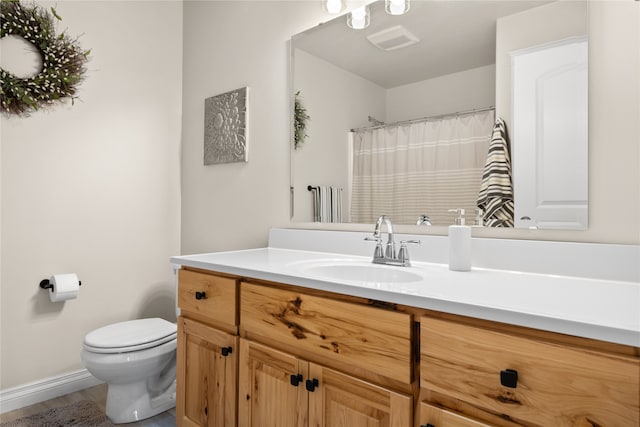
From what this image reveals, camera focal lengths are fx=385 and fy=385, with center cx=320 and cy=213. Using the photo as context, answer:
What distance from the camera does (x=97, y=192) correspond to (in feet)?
7.45

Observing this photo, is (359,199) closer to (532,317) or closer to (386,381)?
(386,381)

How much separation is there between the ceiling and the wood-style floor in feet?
6.18

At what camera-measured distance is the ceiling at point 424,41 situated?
4.57 feet

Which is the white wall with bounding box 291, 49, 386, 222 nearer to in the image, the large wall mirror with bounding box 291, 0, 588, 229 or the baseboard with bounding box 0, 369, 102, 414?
the large wall mirror with bounding box 291, 0, 588, 229

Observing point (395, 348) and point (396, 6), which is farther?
point (396, 6)

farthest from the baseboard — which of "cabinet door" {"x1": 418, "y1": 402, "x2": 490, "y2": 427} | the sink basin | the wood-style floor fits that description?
"cabinet door" {"x1": 418, "y1": 402, "x2": 490, "y2": 427}

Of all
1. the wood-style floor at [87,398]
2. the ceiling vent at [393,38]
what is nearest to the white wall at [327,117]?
the ceiling vent at [393,38]

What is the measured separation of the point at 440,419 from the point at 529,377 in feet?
0.74

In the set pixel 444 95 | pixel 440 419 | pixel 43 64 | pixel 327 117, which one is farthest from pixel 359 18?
pixel 43 64

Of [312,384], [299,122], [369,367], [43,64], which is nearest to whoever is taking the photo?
[369,367]

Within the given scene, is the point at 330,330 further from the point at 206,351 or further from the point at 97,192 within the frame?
the point at 97,192

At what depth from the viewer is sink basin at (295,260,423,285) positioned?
4.45 ft

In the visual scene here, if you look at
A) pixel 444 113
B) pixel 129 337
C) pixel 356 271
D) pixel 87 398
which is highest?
pixel 444 113

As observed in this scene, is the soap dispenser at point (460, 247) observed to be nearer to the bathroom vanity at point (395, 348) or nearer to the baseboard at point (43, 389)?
the bathroom vanity at point (395, 348)
